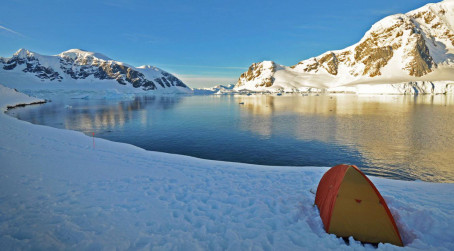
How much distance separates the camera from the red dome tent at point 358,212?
550 centimetres

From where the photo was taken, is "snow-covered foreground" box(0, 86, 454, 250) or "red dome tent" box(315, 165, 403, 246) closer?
"snow-covered foreground" box(0, 86, 454, 250)

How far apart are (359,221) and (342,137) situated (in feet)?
59.6

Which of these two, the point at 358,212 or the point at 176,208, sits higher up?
the point at 358,212

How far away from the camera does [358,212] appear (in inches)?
226

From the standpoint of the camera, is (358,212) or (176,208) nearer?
(358,212)

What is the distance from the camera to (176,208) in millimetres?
6750

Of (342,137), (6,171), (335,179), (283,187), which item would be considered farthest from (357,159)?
(6,171)

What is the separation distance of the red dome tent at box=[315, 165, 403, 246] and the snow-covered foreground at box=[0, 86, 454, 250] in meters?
0.32

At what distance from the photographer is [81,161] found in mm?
11195

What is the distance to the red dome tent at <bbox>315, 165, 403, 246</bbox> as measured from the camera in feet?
18.1

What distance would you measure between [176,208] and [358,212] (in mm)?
4925

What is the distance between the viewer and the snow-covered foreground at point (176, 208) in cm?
522

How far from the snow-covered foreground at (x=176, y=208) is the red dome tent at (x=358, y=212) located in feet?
1.06

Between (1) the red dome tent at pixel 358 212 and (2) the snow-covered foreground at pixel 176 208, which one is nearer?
(2) the snow-covered foreground at pixel 176 208
